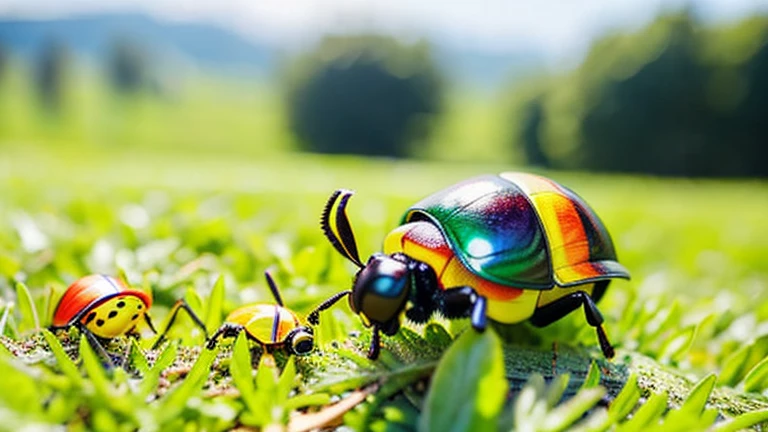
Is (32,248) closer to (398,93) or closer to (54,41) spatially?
(398,93)

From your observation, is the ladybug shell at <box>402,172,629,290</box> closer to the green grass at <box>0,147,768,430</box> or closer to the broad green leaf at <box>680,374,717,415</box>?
the green grass at <box>0,147,768,430</box>

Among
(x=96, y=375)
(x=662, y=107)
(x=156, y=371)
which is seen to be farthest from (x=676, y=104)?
(x=96, y=375)

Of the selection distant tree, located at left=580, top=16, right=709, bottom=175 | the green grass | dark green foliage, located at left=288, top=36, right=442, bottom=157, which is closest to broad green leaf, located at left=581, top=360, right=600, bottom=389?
the green grass

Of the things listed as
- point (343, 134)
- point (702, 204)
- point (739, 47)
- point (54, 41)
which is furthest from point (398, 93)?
point (702, 204)

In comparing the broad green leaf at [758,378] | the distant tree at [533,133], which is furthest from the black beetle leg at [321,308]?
the distant tree at [533,133]

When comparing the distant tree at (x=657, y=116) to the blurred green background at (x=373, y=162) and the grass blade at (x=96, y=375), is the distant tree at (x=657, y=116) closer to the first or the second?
the blurred green background at (x=373, y=162)

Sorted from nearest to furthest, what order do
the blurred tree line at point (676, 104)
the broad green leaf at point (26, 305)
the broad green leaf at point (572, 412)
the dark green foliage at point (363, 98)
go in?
the broad green leaf at point (572, 412) → the broad green leaf at point (26, 305) → the blurred tree line at point (676, 104) → the dark green foliage at point (363, 98)

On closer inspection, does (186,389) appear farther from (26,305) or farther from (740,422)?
(740,422)
